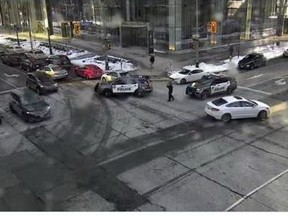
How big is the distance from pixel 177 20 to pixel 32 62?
17963mm

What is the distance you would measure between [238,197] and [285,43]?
1727 inches

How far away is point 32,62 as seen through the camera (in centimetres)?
4091

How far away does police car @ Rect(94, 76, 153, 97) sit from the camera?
98.6 ft

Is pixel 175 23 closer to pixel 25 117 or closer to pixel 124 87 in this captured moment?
pixel 124 87

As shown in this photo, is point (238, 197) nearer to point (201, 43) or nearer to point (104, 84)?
point (104, 84)

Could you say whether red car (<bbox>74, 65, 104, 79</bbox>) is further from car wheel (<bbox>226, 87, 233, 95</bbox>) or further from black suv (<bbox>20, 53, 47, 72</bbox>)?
car wheel (<bbox>226, 87, 233, 95</bbox>)

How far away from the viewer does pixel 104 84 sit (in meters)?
30.3

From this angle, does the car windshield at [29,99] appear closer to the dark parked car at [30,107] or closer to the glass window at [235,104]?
the dark parked car at [30,107]

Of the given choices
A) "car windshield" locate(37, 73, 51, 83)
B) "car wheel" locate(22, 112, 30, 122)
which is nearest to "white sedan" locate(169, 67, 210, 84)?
"car windshield" locate(37, 73, 51, 83)

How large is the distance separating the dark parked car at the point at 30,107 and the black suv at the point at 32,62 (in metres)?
14.3

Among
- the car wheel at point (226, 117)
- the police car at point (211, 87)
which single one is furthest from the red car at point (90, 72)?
the car wheel at point (226, 117)

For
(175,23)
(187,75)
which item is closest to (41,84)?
(187,75)

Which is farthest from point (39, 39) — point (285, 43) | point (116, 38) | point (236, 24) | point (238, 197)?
point (238, 197)

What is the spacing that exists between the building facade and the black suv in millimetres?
14060
